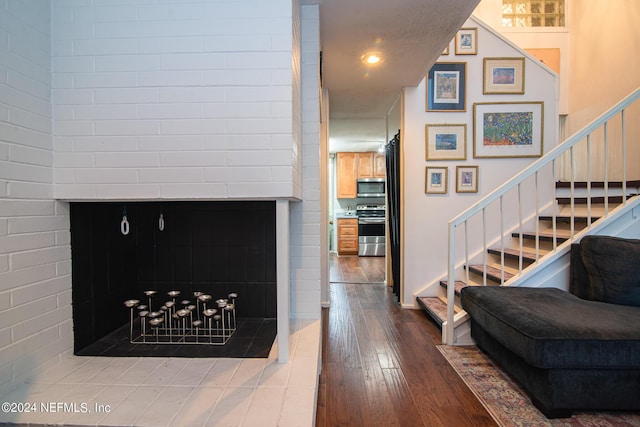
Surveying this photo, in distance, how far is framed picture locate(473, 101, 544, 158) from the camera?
3.22 meters

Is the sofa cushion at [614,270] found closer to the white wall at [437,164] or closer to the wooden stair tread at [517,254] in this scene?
the wooden stair tread at [517,254]

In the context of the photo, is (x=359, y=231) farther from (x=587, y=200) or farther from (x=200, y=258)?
(x=200, y=258)

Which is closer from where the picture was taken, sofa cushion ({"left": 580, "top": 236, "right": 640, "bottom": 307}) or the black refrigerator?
sofa cushion ({"left": 580, "top": 236, "right": 640, "bottom": 307})

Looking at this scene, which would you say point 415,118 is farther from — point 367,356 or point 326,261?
point 367,356

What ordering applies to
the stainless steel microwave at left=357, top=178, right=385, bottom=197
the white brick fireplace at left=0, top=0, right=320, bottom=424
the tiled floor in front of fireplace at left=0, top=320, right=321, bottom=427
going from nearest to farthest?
1. the tiled floor in front of fireplace at left=0, top=320, right=321, bottom=427
2. the white brick fireplace at left=0, top=0, right=320, bottom=424
3. the stainless steel microwave at left=357, top=178, right=385, bottom=197

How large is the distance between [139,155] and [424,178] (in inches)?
105

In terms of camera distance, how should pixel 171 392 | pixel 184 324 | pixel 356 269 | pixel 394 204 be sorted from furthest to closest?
pixel 356 269, pixel 394 204, pixel 184 324, pixel 171 392

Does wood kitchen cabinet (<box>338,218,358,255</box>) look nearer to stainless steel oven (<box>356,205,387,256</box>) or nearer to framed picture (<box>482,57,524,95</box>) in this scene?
stainless steel oven (<box>356,205,387,256</box>)

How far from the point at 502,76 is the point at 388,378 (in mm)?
3124

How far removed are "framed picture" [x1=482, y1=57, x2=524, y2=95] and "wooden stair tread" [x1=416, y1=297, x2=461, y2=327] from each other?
7.17 feet

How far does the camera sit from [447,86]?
3.26m

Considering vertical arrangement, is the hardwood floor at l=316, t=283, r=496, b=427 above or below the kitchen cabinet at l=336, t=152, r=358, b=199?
below

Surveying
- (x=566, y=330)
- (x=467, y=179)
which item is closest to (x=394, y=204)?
(x=467, y=179)

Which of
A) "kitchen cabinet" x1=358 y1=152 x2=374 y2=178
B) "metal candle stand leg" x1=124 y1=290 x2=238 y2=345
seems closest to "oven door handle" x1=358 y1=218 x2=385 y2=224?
"kitchen cabinet" x1=358 y1=152 x2=374 y2=178
